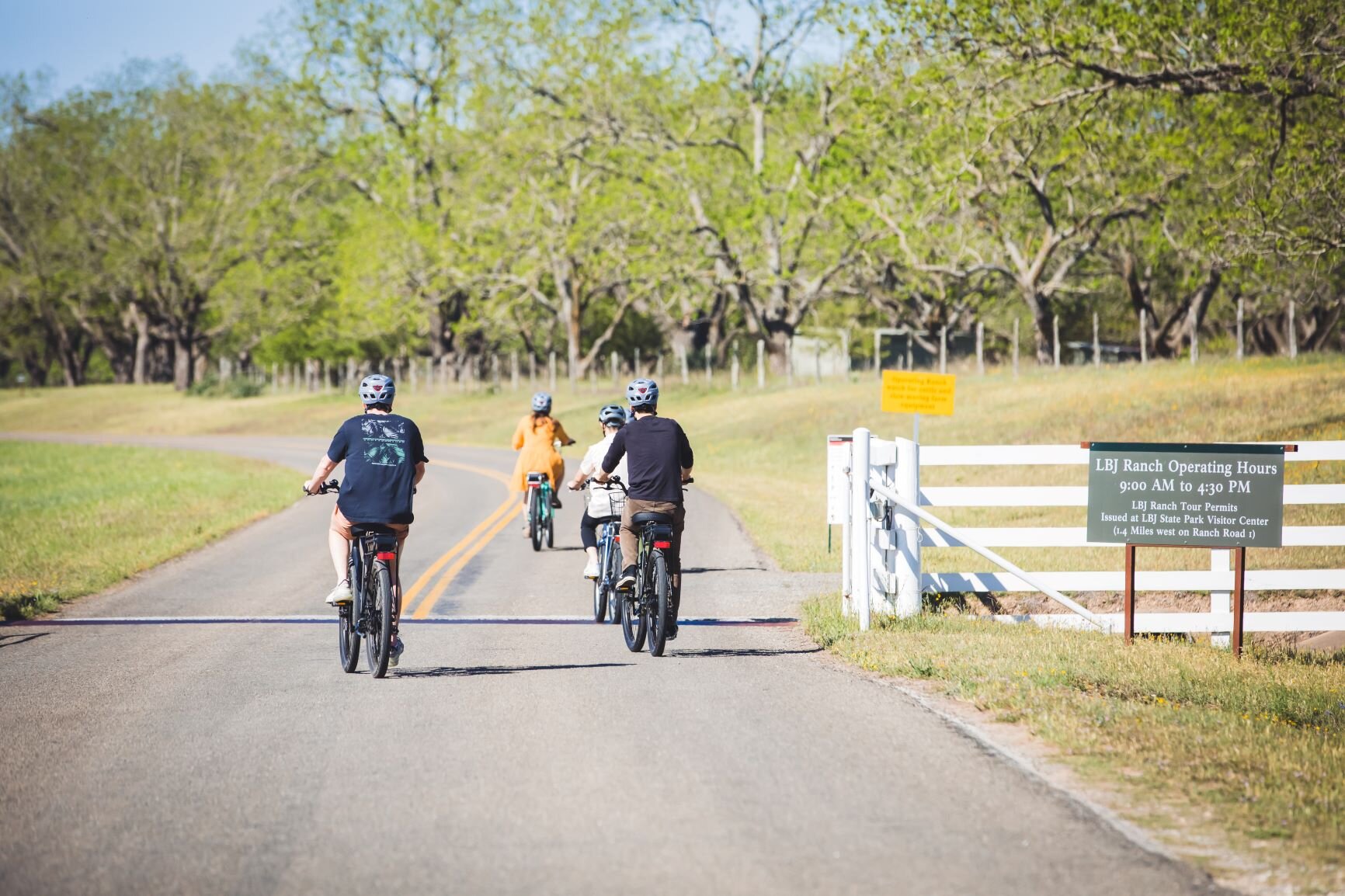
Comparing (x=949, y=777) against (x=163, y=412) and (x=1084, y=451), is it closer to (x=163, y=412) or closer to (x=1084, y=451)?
(x=1084, y=451)

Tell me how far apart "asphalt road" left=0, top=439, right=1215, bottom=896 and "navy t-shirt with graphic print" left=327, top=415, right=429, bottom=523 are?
1.18 meters

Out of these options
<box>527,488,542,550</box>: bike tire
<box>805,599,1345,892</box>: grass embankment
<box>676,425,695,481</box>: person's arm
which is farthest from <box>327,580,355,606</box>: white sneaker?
<box>527,488,542,550</box>: bike tire

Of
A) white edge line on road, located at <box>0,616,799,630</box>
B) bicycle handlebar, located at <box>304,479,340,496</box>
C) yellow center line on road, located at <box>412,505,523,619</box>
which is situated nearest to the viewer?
bicycle handlebar, located at <box>304,479,340,496</box>

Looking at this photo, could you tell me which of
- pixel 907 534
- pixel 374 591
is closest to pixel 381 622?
pixel 374 591

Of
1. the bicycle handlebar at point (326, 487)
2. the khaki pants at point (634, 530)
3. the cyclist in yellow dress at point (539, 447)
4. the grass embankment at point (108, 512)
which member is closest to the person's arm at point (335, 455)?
the bicycle handlebar at point (326, 487)

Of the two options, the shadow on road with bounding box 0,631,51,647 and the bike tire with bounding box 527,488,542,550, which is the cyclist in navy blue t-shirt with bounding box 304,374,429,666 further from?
the bike tire with bounding box 527,488,542,550

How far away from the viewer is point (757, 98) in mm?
49906

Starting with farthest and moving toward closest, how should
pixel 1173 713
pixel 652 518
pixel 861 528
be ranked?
pixel 861 528 → pixel 652 518 → pixel 1173 713

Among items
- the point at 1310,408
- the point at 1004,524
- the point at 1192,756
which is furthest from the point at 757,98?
the point at 1192,756

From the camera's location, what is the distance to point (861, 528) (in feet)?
38.2

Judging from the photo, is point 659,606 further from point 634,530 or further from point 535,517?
point 535,517

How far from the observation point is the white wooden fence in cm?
1159

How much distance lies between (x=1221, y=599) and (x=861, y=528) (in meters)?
3.17

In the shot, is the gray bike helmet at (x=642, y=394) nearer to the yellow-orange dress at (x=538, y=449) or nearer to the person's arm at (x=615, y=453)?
the person's arm at (x=615, y=453)
